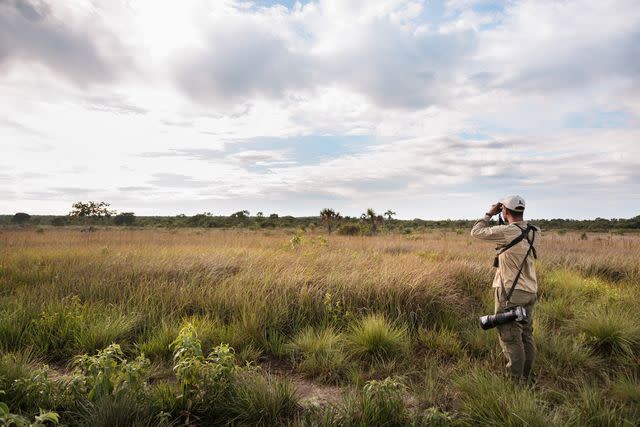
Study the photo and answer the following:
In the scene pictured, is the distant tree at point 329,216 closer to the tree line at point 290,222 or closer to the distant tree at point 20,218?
the tree line at point 290,222

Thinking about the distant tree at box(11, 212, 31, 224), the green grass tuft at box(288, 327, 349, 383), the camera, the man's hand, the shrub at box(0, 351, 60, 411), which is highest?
the distant tree at box(11, 212, 31, 224)

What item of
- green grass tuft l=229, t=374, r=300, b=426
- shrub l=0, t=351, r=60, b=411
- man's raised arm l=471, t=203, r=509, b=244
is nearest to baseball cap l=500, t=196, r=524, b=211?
man's raised arm l=471, t=203, r=509, b=244

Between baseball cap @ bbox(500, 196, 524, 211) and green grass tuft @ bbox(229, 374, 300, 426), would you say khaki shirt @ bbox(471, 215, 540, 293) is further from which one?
green grass tuft @ bbox(229, 374, 300, 426)

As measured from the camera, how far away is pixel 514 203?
14.0ft

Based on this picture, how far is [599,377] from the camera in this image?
4.58 metres

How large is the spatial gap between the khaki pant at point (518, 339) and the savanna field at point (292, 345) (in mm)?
210

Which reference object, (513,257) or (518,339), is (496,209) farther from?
(518,339)

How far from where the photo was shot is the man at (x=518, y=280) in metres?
4.04

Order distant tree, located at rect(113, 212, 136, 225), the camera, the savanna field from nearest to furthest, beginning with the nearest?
the savanna field, the camera, distant tree, located at rect(113, 212, 136, 225)

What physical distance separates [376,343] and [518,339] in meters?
1.88

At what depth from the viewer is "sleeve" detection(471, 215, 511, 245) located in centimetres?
416

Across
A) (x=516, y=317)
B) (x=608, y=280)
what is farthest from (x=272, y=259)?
(x=608, y=280)

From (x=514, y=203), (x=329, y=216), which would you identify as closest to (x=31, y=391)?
(x=514, y=203)

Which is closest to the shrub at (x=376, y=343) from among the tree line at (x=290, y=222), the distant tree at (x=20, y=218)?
the tree line at (x=290, y=222)
